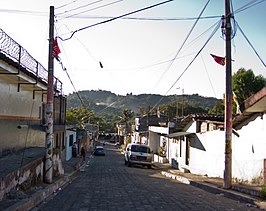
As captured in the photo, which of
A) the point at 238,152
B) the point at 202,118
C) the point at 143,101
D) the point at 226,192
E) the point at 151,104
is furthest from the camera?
the point at 143,101

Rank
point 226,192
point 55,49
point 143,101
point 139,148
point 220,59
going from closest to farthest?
1. point 226,192
2. point 55,49
3. point 220,59
4. point 139,148
5. point 143,101

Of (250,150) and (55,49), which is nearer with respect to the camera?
(55,49)

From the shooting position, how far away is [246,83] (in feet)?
148

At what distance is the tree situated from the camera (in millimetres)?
44531

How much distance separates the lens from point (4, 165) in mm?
13594

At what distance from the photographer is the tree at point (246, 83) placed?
4453cm

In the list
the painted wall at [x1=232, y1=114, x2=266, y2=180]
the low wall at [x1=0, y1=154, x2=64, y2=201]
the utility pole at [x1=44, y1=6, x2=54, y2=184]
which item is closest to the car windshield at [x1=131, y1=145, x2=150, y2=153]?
the painted wall at [x1=232, y1=114, x2=266, y2=180]

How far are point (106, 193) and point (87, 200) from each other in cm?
220

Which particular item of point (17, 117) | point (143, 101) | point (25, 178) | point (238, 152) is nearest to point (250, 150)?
point (238, 152)

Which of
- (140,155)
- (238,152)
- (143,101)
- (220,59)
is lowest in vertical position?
(140,155)

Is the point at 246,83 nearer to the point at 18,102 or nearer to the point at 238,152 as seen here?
the point at 238,152

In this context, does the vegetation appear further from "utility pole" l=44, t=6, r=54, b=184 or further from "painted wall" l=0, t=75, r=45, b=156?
"utility pole" l=44, t=6, r=54, b=184

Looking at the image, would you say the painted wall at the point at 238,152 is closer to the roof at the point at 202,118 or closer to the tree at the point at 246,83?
the roof at the point at 202,118

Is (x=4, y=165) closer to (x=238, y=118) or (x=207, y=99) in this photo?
(x=238, y=118)
